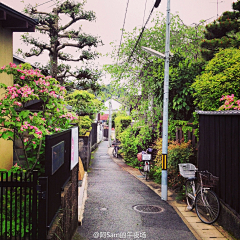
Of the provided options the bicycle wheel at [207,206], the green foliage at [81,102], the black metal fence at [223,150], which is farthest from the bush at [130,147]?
the bicycle wheel at [207,206]

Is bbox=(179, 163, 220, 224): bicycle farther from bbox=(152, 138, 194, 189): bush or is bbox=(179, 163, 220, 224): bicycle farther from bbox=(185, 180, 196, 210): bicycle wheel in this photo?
bbox=(152, 138, 194, 189): bush

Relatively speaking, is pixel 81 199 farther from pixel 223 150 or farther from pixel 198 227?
pixel 223 150

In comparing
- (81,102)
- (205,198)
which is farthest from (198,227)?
(81,102)

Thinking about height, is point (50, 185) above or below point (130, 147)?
above

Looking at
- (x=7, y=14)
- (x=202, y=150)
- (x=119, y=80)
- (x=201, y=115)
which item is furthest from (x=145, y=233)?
(x=119, y=80)

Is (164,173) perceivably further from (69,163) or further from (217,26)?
(217,26)

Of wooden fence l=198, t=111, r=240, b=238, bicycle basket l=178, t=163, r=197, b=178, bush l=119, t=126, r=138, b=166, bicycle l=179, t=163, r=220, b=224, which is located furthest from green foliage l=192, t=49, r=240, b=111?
bush l=119, t=126, r=138, b=166

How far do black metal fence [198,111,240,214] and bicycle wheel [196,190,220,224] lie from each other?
0.22 m

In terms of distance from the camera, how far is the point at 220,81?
906cm

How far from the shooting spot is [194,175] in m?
8.42

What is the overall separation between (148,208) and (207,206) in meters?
2.04

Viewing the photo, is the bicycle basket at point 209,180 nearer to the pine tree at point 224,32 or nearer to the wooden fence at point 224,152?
the wooden fence at point 224,152

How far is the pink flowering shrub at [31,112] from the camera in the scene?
17.3 ft

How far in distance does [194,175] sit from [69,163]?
4256mm
